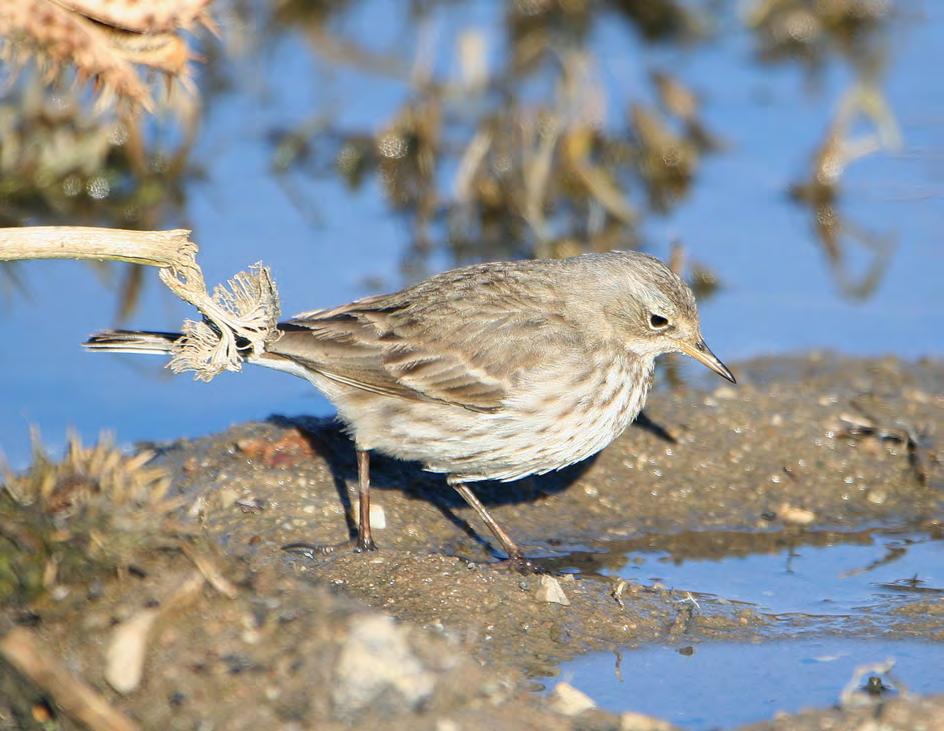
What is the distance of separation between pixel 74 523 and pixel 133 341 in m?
2.16

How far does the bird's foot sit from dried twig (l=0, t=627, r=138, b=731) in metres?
2.30

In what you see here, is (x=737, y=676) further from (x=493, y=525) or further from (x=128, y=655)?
(x=128, y=655)

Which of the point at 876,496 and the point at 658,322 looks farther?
the point at 876,496

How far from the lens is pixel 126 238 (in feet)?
18.3

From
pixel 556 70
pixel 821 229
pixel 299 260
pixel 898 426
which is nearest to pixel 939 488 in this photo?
pixel 898 426

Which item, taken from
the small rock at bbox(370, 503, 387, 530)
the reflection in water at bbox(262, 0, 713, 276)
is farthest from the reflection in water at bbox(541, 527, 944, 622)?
the reflection in water at bbox(262, 0, 713, 276)

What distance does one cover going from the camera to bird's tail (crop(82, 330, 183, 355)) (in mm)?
6582

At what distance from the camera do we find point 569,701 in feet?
15.9

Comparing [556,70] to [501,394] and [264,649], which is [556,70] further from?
[264,649]

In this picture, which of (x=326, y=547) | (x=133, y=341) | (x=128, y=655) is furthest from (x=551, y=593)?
(x=133, y=341)

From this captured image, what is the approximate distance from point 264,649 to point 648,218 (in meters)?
6.92

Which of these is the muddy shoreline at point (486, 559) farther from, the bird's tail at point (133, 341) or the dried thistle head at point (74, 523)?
the bird's tail at point (133, 341)

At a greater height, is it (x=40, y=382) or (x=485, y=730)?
(x=485, y=730)

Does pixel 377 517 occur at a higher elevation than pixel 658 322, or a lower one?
lower
